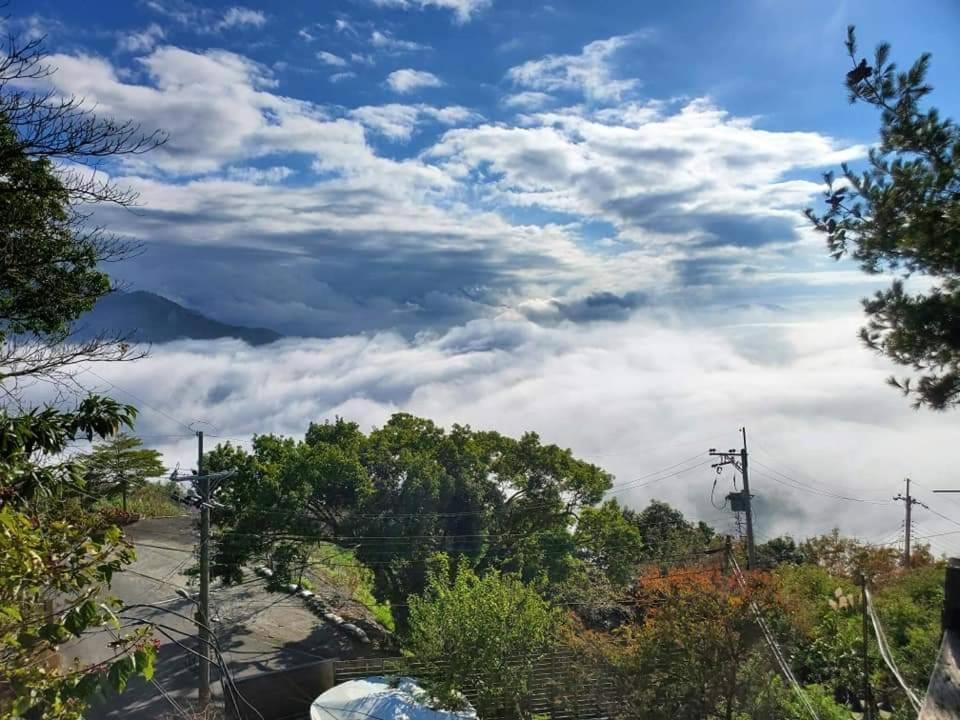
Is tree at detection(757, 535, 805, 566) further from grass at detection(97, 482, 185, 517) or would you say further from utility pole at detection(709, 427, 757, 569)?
grass at detection(97, 482, 185, 517)

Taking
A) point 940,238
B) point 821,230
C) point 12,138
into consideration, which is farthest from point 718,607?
point 12,138

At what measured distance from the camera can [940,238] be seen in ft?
24.3

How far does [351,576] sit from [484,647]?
720 inches

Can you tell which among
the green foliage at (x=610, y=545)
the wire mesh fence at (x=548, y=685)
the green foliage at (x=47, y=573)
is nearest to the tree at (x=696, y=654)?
the wire mesh fence at (x=548, y=685)

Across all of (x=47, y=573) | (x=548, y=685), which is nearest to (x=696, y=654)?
(x=548, y=685)

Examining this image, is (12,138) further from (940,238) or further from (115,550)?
(940,238)

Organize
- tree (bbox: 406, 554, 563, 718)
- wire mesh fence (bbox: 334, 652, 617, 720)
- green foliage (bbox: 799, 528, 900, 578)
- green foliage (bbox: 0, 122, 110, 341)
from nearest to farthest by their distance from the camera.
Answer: green foliage (bbox: 0, 122, 110, 341) < tree (bbox: 406, 554, 563, 718) < wire mesh fence (bbox: 334, 652, 617, 720) < green foliage (bbox: 799, 528, 900, 578)

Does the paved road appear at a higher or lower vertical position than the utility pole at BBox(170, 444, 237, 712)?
lower

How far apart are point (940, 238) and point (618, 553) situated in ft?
75.1

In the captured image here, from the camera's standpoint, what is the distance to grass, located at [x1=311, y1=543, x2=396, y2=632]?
26656 mm

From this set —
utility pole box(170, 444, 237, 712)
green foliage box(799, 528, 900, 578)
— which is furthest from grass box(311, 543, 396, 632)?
green foliage box(799, 528, 900, 578)

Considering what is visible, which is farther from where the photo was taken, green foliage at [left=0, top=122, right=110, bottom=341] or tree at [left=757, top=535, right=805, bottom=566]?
tree at [left=757, top=535, right=805, bottom=566]

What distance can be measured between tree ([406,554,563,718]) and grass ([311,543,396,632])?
1007 centimetres

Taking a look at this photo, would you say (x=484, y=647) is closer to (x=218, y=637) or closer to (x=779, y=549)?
(x=218, y=637)
